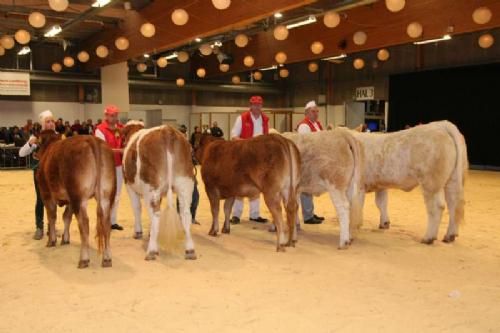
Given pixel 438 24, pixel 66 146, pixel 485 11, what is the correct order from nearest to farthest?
1. pixel 66 146
2. pixel 485 11
3. pixel 438 24

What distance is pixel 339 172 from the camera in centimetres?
596

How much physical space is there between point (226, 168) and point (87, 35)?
52.1ft

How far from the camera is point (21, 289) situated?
4.43 metres

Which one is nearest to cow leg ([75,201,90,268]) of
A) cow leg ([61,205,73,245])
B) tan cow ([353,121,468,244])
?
cow leg ([61,205,73,245])

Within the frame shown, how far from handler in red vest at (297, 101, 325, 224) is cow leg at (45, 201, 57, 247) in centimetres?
339

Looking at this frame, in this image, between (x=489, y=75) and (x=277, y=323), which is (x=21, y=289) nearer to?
(x=277, y=323)

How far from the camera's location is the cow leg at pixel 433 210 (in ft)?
19.7

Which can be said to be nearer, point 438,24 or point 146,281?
point 146,281

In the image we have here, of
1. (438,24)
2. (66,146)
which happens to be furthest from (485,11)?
(66,146)

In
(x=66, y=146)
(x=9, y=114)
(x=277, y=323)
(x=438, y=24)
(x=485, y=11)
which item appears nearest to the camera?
(x=277, y=323)

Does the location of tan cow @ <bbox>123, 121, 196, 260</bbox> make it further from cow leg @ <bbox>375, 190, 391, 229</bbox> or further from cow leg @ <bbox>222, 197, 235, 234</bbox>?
cow leg @ <bbox>375, 190, 391, 229</bbox>

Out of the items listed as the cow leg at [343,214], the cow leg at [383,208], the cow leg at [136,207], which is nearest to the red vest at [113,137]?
the cow leg at [136,207]

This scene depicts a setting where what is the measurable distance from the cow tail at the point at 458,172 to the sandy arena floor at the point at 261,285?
1.44ft

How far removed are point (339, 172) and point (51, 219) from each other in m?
3.50
